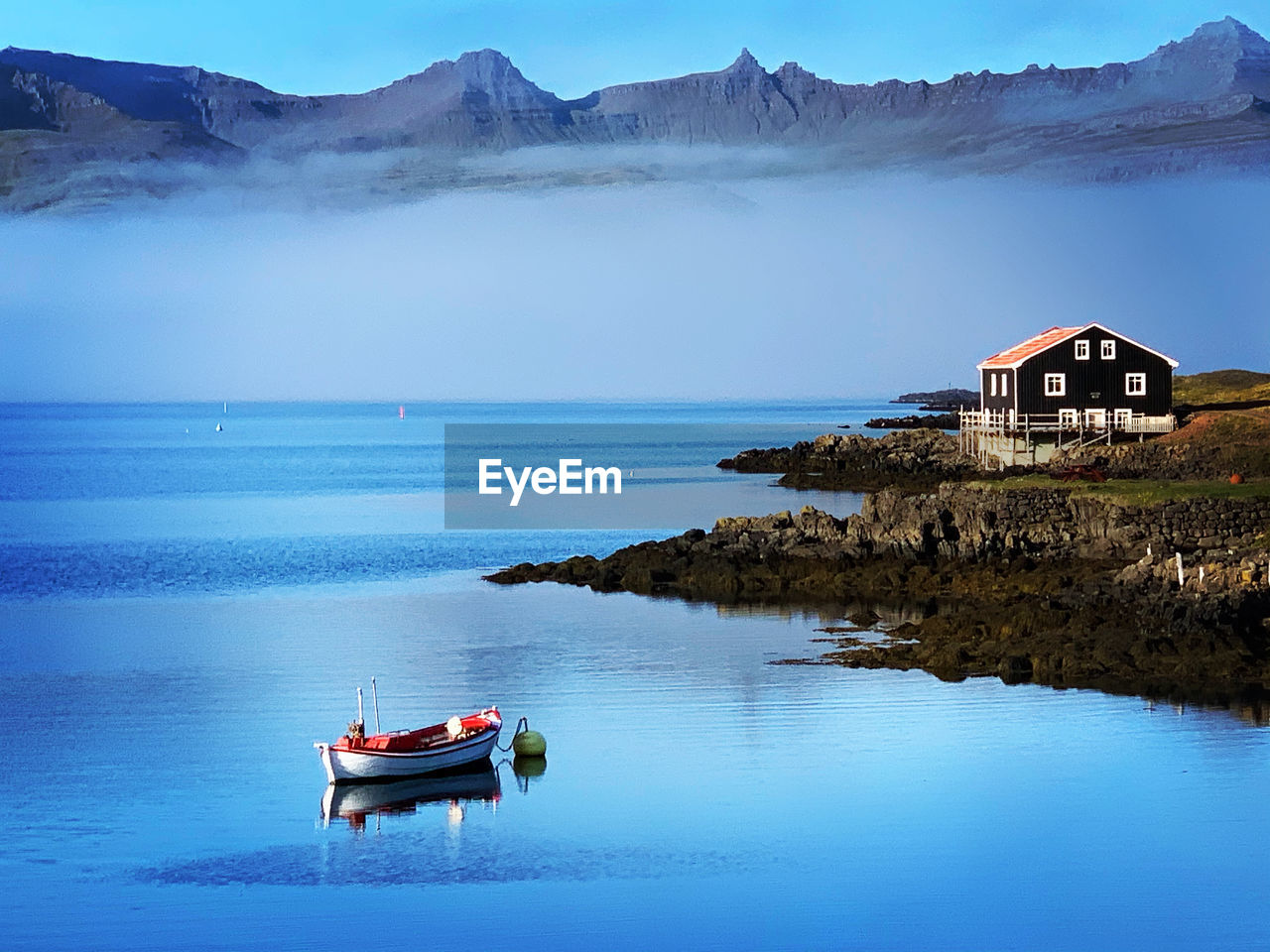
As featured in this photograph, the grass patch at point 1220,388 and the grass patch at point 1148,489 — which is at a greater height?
the grass patch at point 1220,388

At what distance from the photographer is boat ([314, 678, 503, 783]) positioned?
24141 millimetres

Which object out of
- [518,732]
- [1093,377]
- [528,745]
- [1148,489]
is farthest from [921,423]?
[528,745]

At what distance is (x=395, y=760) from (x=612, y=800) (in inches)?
125

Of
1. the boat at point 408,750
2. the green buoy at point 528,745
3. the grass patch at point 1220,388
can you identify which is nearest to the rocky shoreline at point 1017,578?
the green buoy at point 528,745

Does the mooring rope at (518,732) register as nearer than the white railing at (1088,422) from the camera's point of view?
Yes

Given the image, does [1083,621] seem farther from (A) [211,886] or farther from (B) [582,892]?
(A) [211,886]

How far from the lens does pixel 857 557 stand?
4462cm

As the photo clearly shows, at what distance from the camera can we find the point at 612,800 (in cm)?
2336

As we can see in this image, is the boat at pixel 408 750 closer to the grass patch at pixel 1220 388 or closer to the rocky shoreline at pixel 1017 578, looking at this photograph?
the rocky shoreline at pixel 1017 578

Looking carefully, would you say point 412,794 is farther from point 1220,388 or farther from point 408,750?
point 1220,388

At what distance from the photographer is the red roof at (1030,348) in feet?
229

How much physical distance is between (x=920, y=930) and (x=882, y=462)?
221ft

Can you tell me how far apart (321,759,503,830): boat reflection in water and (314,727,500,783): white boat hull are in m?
0.13

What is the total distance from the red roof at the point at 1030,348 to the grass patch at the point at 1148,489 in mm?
18814
